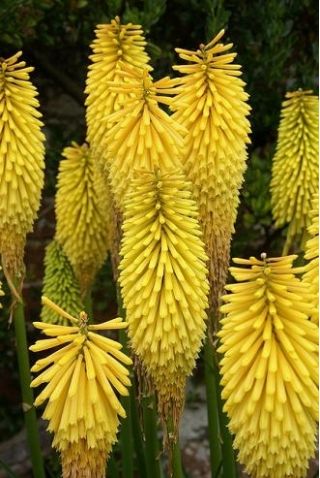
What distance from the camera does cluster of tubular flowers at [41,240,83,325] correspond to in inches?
165

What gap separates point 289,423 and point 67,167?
2.39 metres

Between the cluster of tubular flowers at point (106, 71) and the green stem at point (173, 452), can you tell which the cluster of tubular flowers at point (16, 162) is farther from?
the green stem at point (173, 452)

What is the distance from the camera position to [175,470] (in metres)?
2.84

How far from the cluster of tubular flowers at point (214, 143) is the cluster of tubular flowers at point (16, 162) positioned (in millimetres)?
610

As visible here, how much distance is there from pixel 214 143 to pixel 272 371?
48.1 inches

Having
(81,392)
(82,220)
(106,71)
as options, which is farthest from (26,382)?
(106,71)

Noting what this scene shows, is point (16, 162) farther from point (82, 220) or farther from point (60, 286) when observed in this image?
point (60, 286)

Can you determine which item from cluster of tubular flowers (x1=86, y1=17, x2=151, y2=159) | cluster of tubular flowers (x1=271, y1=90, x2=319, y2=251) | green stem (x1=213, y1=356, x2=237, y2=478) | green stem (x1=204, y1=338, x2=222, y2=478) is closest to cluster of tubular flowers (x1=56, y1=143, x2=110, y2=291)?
cluster of tubular flowers (x1=86, y1=17, x2=151, y2=159)

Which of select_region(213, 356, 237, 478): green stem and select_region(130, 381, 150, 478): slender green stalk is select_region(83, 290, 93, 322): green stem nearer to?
select_region(130, 381, 150, 478): slender green stalk

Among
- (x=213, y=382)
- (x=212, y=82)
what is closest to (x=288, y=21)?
(x=212, y=82)

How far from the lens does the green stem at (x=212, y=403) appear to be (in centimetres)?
326

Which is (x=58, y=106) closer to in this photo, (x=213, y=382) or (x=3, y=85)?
(x=3, y=85)

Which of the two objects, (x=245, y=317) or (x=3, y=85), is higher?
(x=3, y=85)

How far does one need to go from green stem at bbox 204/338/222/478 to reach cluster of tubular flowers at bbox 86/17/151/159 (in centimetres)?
96
